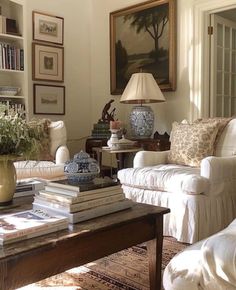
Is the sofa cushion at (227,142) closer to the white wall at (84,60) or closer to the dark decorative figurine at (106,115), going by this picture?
the dark decorative figurine at (106,115)

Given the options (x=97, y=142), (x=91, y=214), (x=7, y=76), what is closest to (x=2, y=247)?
(x=91, y=214)

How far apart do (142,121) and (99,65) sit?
1.42 meters

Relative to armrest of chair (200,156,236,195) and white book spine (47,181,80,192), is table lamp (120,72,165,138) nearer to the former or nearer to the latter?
armrest of chair (200,156,236,195)

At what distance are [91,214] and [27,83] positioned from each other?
3098 millimetres

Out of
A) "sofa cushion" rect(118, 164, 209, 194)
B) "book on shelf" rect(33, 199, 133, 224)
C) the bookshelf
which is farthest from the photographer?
the bookshelf

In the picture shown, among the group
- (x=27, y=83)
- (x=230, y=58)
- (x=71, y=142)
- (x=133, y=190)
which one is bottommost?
(x=133, y=190)

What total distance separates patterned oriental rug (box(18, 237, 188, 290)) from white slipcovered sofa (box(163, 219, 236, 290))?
0.74 metres

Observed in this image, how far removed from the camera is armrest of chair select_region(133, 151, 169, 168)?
10.1 ft

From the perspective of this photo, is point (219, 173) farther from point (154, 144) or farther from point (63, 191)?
point (63, 191)

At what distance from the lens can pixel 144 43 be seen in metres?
4.39

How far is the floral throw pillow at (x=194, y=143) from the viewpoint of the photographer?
2908 millimetres

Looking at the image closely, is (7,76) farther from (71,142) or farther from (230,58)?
(230,58)

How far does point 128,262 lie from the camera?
2135mm

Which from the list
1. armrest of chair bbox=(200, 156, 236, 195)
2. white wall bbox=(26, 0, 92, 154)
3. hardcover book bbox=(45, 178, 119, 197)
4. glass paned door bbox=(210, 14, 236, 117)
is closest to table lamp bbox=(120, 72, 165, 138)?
glass paned door bbox=(210, 14, 236, 117)
